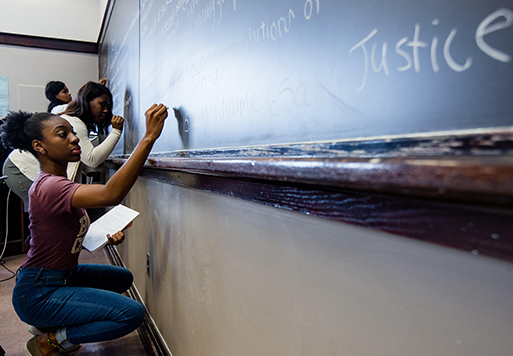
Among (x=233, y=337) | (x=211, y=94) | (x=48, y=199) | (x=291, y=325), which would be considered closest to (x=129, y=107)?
(x=48, y=199)

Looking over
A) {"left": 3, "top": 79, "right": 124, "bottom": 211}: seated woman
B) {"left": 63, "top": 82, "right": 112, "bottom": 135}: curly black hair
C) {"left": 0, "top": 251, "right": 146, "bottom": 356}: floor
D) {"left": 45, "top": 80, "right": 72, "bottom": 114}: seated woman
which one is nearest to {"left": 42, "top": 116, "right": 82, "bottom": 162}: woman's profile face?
{"left": 3, "top": 79, "right": 124, "bottom": 211}: seated woman

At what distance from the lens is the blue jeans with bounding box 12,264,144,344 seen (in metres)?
1.33

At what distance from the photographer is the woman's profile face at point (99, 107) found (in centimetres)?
231

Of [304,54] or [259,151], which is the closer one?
[304,54]

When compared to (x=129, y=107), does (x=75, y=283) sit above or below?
below

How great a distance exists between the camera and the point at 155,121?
3.92 ft

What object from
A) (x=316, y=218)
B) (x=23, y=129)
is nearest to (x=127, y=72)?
(x=23, y=129)

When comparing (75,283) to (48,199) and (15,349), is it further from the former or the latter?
(15,349)

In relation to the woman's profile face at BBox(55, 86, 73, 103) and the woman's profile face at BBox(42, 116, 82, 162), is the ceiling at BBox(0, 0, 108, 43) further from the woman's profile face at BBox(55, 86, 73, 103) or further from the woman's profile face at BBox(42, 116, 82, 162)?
the woman's profile face at BBox(42, 116, 82, 162)

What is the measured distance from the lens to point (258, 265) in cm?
75

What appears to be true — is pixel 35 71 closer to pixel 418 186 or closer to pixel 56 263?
pixel 56 263

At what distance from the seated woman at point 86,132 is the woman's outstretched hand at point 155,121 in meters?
1.09

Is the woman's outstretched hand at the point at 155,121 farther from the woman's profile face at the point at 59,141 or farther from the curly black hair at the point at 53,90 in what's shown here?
the curly black hair at the point at 53,90

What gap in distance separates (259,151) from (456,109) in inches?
15.4
